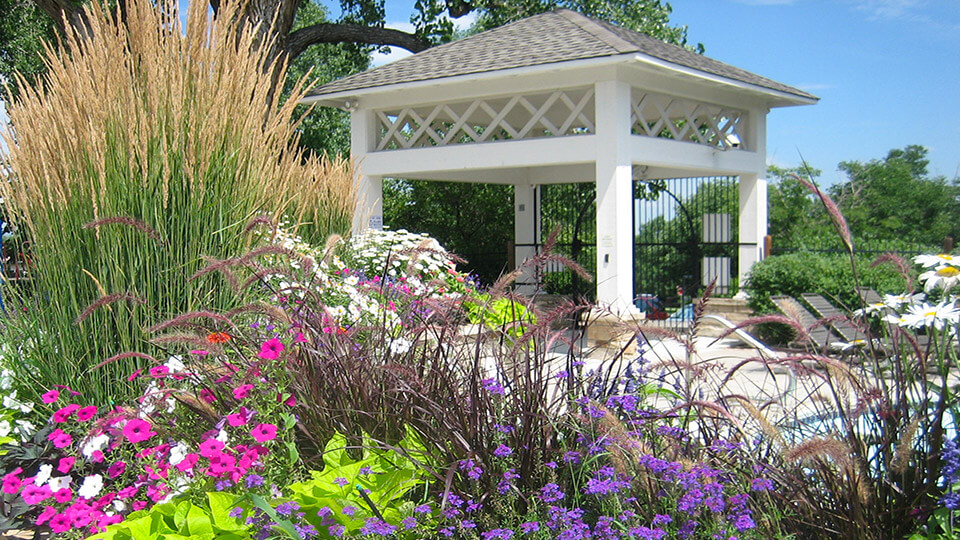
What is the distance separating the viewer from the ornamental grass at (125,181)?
12.4 feet

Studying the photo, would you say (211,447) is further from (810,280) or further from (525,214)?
(525,214)

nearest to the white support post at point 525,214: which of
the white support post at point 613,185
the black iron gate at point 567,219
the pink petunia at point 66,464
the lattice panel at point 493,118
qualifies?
the black iron gate at point 567,219

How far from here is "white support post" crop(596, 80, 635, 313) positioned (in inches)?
438

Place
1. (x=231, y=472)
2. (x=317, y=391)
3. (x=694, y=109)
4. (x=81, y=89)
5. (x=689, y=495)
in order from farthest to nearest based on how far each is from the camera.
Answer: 1. (x=694, y=109)
2. (x=81, y=89)
3. (x=317, y=391)
4. (x=231, y=472)
5. (x=689, y=495)

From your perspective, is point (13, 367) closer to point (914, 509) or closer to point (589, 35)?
point (914, 509)

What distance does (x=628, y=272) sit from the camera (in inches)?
445

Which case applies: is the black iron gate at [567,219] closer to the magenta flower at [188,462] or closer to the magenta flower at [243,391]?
the magenta flower at [243,391]

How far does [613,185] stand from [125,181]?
26.4 ft

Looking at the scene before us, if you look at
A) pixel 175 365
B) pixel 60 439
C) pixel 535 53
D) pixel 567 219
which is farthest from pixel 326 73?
pixel 60 439

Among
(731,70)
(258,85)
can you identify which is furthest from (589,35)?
(258,85)

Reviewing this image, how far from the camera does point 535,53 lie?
11.8 meters

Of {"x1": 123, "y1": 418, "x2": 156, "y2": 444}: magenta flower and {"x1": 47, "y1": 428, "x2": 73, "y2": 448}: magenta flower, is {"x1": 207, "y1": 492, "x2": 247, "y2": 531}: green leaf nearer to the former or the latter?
{"x1": 123, "y1": 418, "x2": 156, "y2": 444}: magenta flower

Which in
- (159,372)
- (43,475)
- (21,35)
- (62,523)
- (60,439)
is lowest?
(62,523)

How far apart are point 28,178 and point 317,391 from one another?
184 cm
